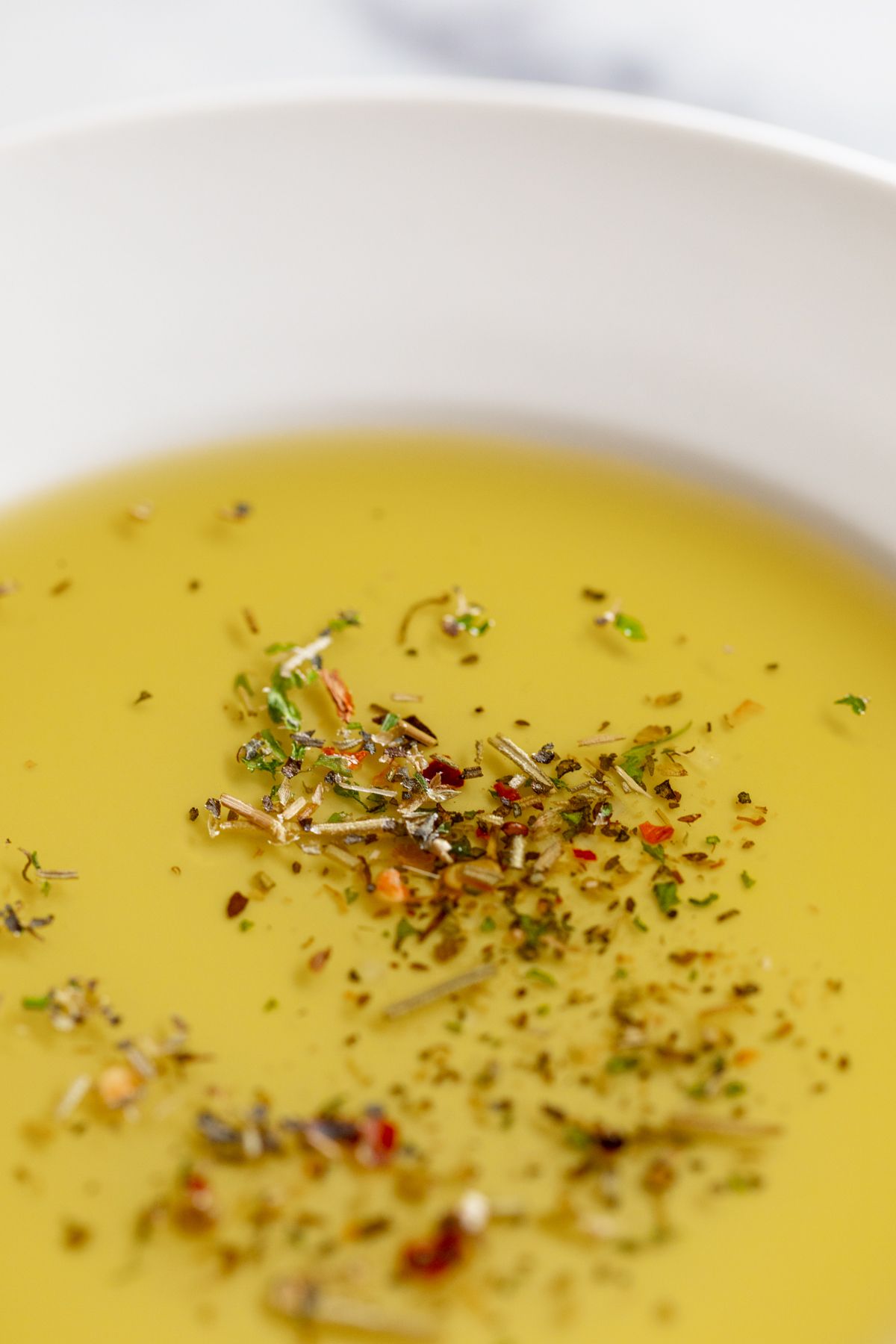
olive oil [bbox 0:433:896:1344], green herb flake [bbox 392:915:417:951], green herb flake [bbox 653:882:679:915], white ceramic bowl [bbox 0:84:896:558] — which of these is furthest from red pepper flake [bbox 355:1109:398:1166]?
white ceramic bowl [bbox 0:84:896:558]

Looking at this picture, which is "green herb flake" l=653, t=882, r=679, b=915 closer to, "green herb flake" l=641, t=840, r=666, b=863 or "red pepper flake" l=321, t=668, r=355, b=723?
"green herb flake" l=641, t=840, r=666, b=863

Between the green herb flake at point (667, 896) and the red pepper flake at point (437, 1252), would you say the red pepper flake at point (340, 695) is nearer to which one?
the green herb flake at point (667, 896)

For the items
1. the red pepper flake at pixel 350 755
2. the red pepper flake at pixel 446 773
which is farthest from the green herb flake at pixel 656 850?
the red pepper flake at pixel 350 755

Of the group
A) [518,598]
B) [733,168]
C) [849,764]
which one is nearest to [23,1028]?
[518,598]

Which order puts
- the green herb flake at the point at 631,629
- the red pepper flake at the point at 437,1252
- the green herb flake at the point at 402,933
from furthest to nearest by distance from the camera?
1. the green herb flake at the point at 631,629
2. the green herb flake at the point at 402,933
3. the red pepper flake at the point at 437,1252

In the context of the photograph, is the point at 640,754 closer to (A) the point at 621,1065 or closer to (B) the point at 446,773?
(B) the point at 446,773

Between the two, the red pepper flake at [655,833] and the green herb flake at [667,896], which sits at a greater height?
the red pepper flake at [655,833]
